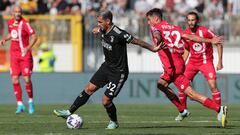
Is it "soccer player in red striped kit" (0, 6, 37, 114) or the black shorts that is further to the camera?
"soccer player in red striped kit" (0, 6, 37, 114)

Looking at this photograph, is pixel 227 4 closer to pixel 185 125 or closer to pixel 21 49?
pixel 21 49

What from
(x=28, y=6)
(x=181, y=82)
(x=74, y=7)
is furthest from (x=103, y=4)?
(x=181, y=82)

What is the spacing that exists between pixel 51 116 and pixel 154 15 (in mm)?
3725

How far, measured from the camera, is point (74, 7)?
29.7 metres

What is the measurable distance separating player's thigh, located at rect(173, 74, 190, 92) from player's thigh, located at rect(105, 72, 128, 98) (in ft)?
5.83

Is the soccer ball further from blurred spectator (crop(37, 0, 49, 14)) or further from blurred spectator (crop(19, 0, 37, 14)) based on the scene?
blurred spectator (crop(37, 0, 49, 14))

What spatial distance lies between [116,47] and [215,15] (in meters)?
14.4

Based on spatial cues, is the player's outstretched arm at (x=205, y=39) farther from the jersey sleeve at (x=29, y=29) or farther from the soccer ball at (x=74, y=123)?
the jersey sleeve at (x=29, y=29)

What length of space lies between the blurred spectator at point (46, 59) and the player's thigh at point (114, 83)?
13.6 metres

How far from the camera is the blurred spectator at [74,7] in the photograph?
29367mm

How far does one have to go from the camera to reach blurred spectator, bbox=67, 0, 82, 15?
96.3ft

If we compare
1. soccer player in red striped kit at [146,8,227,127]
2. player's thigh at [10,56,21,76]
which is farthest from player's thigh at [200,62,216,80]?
player's thigh at [10,56,21,76]

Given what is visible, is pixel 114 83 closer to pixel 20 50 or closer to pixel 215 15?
pixel 20 50

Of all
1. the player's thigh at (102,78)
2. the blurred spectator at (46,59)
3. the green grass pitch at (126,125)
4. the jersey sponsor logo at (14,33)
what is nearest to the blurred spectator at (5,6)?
the blurred spectator at (46,59)
